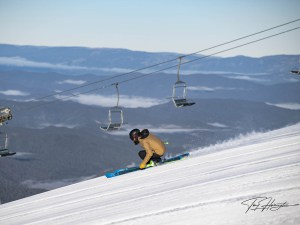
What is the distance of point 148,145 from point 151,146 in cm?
17

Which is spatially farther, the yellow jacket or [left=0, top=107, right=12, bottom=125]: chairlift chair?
[left=0, top=107, right=12, bottom=125]: chairlift chair

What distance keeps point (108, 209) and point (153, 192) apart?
837 mm

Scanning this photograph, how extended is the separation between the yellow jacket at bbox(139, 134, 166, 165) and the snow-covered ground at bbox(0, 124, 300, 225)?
8.87 feet

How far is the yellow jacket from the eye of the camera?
12698mm

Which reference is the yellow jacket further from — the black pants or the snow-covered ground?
the snow-covered ground

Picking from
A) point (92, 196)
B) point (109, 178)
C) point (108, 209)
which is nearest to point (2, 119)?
point (109, 178)

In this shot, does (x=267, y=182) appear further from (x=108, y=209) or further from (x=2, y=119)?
(x=2, y=119)

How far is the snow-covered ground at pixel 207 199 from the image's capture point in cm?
504

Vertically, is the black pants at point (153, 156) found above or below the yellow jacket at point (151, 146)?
below

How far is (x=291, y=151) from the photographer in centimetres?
815

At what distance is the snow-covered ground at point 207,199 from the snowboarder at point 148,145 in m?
2.60

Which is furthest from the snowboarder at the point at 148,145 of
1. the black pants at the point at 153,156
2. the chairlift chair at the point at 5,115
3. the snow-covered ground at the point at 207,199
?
the chairlift chair at the point at 5,115

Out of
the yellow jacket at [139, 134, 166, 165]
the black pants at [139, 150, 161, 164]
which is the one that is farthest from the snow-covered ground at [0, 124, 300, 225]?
the black pants at [139, 150, 161, 164]

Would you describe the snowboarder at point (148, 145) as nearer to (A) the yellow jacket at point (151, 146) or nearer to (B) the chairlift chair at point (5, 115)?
(A) the yellow jacket at point (151, 146)
